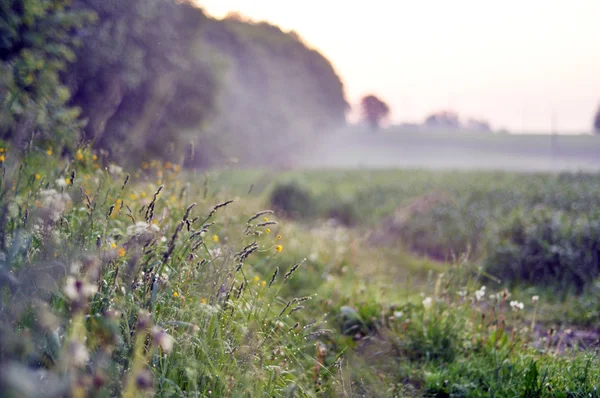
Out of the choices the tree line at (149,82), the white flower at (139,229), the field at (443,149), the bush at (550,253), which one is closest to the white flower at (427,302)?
the tree line at (149,82)

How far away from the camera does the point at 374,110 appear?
74.2m

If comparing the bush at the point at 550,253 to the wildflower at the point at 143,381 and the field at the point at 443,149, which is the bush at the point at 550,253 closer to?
the wildflower at the point at 143,381

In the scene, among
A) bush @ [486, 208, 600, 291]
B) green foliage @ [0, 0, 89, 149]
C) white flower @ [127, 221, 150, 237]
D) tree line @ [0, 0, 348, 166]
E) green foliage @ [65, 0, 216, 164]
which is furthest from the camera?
green foliage @ [65, 0, 216, 164]

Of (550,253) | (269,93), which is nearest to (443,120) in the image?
(269,93)

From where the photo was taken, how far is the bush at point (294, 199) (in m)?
15.0

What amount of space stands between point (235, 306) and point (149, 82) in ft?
43.3

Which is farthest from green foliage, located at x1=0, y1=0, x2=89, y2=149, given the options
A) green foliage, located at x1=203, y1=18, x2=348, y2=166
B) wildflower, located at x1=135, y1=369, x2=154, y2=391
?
green foliage, located at x1=203, y1=18, x2=348, y2=166

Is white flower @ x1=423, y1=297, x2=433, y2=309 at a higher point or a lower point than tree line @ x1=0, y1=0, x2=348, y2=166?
lower

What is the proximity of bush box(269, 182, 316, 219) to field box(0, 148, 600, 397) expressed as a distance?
683cm

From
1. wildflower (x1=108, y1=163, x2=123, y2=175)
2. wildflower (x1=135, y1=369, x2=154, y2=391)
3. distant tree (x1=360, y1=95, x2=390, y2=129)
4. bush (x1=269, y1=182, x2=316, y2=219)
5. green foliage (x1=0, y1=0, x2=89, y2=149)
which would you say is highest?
distant tree (x1=360, y1=95, x2=390, y2=129)

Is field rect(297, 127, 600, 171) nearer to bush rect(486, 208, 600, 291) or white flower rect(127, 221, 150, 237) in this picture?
bush rect(486, 208, 600, 291)

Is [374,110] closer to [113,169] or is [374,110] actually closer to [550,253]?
[550,253]

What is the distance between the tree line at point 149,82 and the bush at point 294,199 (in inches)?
133

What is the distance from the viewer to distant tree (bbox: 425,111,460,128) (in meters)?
101
